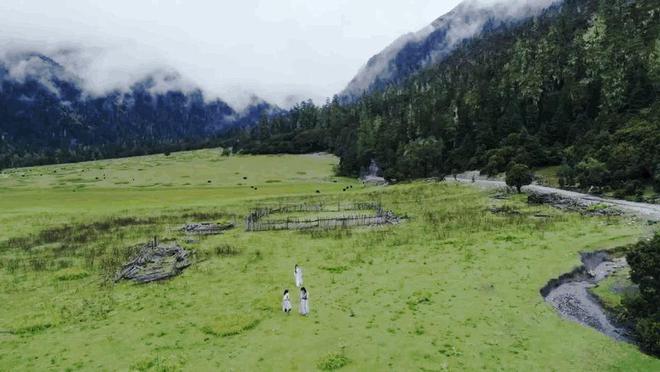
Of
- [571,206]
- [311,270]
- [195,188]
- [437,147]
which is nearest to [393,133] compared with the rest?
[437,147]

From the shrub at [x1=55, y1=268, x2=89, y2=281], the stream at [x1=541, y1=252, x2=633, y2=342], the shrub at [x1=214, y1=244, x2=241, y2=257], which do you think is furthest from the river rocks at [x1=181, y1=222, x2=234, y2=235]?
the stream at [x1=541, y1=252, x2=633, y2=342]

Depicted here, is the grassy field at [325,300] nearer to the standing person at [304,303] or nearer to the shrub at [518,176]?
the standing person at [304,303]

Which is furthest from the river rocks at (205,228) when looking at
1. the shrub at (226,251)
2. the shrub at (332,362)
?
the shrub at (332,362)

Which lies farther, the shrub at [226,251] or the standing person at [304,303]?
the shrub at [226,251]

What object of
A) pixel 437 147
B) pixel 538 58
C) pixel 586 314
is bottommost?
pixel 586 314

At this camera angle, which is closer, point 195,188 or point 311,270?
point 311,270

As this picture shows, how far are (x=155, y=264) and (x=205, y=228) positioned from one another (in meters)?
22.4

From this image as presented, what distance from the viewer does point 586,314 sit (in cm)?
3284

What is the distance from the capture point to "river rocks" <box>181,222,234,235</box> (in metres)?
69.6

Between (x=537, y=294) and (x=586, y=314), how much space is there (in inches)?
Answer: 139

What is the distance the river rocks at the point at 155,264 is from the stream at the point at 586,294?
117 ft

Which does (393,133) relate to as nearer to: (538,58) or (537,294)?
(538,58)

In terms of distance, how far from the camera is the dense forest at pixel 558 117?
8731cm

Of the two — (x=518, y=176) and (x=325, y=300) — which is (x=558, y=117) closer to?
(x=518, y=176)
